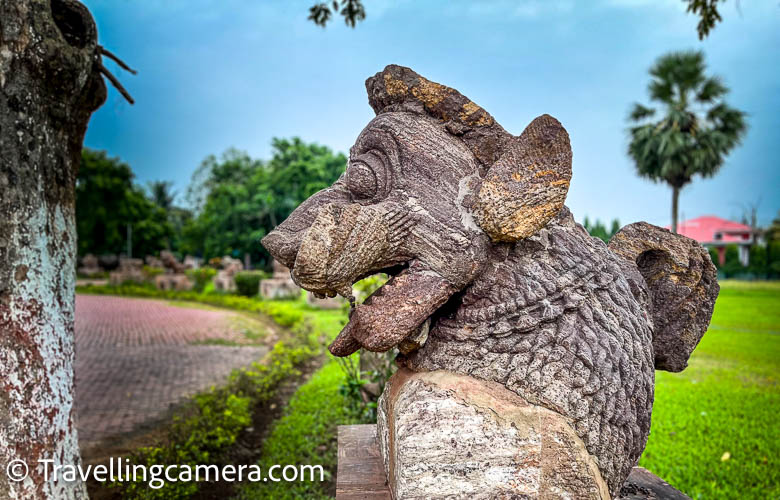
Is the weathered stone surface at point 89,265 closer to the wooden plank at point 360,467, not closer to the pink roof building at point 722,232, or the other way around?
the wooden plank at point 360,467

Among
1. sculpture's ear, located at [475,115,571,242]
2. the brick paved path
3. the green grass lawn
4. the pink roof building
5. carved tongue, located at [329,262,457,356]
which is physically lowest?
the brick paved path

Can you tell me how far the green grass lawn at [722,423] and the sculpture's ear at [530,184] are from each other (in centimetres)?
265

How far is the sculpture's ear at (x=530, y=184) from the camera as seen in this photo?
1657mm

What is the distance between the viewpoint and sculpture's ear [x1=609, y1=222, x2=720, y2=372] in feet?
6.99

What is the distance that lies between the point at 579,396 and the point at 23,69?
2868 millimetres

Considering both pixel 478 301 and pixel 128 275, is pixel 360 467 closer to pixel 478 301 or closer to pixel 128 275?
pixel 478 301

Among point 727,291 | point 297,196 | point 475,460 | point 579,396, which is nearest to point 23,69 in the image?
point 475,460

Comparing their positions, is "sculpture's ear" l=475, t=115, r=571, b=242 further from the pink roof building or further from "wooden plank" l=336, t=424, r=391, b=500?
the pink roof building

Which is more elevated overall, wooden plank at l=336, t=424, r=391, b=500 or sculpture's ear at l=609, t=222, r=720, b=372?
sculpture's ear at l=609, t=222, r=720, b=372

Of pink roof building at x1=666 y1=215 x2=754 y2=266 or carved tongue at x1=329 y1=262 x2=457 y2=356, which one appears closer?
carved tongue at x1=329 y1=262 x2=457 y2=356

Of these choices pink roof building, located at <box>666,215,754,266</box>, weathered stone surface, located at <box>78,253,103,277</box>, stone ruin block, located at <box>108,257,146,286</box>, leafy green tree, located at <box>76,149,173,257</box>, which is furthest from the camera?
leafy green tree, located at <box>76,149,173,257</box>

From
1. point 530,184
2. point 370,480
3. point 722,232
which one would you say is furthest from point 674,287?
point 722,232

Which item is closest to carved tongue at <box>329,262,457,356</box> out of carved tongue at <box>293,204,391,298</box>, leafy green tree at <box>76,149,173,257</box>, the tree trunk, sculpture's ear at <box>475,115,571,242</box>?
carved tongue at <box>293,204,391,298</box>

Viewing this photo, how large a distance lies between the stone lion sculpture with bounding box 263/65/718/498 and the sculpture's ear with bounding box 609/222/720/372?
0.98 ft
